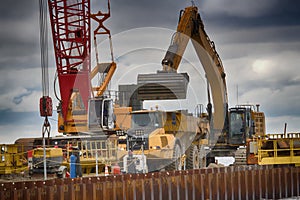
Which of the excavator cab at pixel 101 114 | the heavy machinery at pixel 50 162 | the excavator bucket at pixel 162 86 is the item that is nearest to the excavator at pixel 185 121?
the excavator bucket at pixel 162 86

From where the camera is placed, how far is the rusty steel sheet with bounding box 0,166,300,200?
26.3 meters

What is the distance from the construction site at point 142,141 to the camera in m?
30.1

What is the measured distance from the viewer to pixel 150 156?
130 ft

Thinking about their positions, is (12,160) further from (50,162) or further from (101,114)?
(101,114)

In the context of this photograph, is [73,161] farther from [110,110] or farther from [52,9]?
[52,9]

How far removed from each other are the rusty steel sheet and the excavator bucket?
934 cm

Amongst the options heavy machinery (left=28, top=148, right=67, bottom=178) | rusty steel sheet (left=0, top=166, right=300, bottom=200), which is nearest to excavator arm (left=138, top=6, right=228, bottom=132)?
heavy machinery (left=28, top=148, right=67, bottom=178)

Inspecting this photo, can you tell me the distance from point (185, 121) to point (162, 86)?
2.42 metres

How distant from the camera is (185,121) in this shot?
43.3 m

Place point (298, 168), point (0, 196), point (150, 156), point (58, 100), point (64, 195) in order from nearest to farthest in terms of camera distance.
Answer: point (0, 196) < point (64, 195) < point (298, 168) < point (150, 156) < point (58, 100)

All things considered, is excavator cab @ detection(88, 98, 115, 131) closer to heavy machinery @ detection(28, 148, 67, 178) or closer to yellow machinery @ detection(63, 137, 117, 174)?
yellow machinery @ detection(63, 137, 117, 174)

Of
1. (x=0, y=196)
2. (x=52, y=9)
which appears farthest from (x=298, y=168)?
(x=52, y=9)

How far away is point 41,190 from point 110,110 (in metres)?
Result: 17.0

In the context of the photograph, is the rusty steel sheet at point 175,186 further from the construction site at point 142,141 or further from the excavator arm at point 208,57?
the excavator arm at point 208,57
